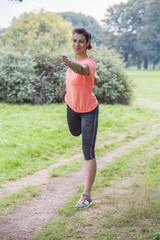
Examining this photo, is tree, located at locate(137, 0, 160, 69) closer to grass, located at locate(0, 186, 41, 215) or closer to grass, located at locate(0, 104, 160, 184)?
grass, located at locate(0, 104, 160, 184)

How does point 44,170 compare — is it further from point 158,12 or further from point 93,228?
point 158,12

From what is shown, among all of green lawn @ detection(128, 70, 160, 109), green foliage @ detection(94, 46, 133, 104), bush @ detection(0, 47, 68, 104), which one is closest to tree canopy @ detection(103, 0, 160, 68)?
green lawn @ detection(128, 70, 160, 109)

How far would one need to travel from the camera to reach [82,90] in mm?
3363

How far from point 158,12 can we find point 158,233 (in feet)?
129

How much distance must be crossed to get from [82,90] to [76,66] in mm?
504

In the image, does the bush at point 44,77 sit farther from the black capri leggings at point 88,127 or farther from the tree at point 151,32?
the tree at point 151,32

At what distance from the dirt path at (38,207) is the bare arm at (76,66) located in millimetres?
1747

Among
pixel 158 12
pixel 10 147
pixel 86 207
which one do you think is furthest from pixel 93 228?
pixel 158 12

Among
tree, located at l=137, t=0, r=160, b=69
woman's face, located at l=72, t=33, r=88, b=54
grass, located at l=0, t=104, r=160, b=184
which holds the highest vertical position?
tree, located at l=137, t=0, r=160, b=69

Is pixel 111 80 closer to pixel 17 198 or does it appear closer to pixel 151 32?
pixel 17 198

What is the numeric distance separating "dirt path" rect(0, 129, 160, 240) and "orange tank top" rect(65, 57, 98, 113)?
4.50 feet

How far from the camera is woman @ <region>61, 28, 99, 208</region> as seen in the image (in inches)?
130

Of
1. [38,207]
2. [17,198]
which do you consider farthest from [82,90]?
[17,198]

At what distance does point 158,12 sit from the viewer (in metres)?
37.8
